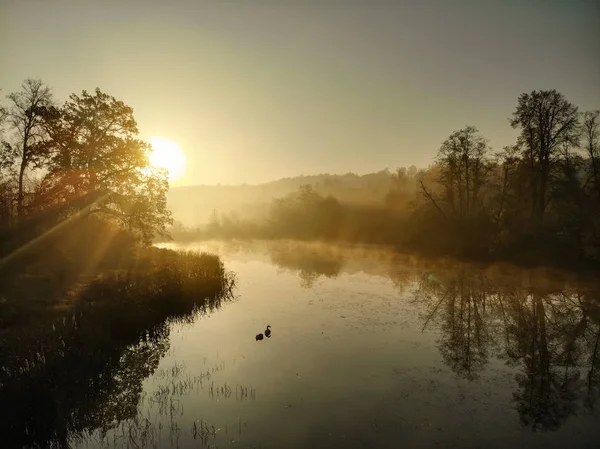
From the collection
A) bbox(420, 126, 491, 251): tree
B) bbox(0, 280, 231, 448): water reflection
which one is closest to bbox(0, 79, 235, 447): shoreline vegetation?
bbox(0, 280, 231, 448): water reflection

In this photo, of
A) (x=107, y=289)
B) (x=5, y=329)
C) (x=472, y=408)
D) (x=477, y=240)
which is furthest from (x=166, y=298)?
(x=477, y=240)

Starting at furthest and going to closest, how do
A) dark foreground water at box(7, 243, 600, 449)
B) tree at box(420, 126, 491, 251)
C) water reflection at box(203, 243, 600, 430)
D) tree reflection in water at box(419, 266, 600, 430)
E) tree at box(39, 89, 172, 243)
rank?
tree at box(420, 126, 491, 251) < tree at box(39, 89, 172, 243) < water reflection at box(203, 243, 600, 430) < tree reflection in water at box(419, 266, 600, 430) < dark foreground water at box(7, 243, 600, 449)

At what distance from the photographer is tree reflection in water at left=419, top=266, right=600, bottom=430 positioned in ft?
37.1

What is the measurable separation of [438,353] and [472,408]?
4.12 metres

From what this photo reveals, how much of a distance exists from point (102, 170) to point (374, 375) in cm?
2449

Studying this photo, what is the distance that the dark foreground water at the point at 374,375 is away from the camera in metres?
9.55

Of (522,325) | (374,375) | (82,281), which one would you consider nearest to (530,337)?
(522,325)

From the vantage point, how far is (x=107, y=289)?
20.3m

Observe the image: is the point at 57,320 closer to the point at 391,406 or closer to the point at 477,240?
the point at 391,406

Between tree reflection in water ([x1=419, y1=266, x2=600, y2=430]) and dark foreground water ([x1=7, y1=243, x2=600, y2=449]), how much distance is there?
64mm

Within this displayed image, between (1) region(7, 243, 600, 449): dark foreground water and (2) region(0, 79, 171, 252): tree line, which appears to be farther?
(2) region(0, 79, 171, 252): tree line

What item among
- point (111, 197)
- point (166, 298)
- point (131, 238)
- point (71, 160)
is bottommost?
point (166, 298)

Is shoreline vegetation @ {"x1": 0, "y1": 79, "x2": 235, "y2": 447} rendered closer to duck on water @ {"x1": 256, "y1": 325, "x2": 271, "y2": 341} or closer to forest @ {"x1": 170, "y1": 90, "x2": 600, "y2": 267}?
duck on water @ {"x1": 256, "y1": 325, "x2": 271, "y2": 341}

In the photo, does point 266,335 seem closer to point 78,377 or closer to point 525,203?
point 78,377
